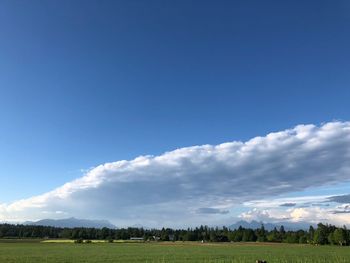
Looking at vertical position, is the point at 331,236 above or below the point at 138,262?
above

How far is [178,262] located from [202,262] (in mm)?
2946

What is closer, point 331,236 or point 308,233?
point 331,236

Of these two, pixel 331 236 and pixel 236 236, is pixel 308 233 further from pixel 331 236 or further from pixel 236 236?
pixel 236 236

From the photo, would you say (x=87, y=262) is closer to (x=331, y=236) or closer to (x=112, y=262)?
(x=112, y=262)

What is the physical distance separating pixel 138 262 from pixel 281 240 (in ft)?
405

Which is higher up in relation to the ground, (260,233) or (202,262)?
(260,233)

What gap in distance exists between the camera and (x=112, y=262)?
169 ft

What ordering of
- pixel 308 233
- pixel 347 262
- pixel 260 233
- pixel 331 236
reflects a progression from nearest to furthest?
pixel 347 262 < pixel 331 236 < pixel 308 233 < pixel 260 233

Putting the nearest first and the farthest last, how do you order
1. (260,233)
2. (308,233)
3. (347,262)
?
(347,262), (308,233), (260,233)

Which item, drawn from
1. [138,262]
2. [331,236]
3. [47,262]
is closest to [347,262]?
[138,262]

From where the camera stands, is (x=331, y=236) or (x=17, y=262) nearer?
(x=17, y=262)

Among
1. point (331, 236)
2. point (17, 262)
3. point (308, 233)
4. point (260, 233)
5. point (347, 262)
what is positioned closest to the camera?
point (347, 262)

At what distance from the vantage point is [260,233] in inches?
7052

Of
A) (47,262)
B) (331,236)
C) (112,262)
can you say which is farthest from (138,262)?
(331,236)
